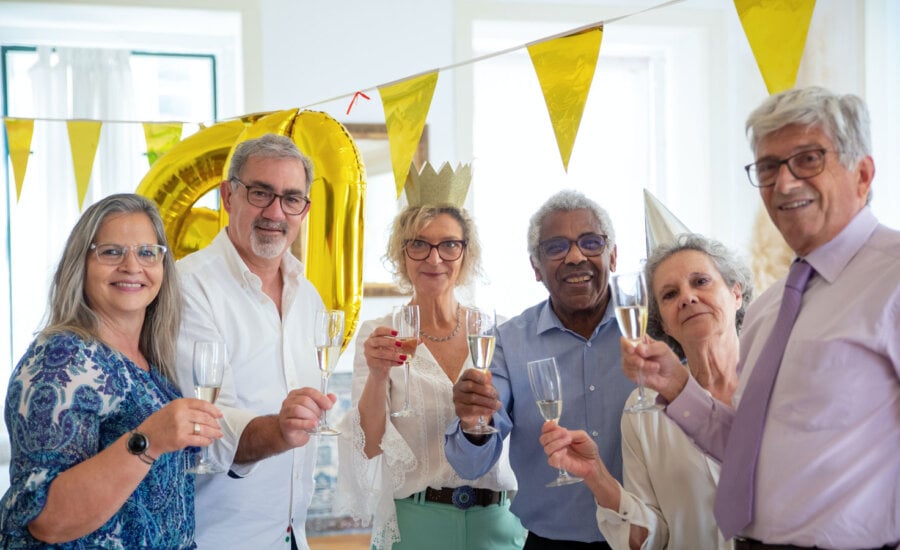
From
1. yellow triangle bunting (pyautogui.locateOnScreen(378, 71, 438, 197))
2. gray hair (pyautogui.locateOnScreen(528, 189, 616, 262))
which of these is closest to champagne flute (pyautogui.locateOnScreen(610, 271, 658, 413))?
gray hair (pyautogui.locateOnScreen(528, 189, 616, 262))

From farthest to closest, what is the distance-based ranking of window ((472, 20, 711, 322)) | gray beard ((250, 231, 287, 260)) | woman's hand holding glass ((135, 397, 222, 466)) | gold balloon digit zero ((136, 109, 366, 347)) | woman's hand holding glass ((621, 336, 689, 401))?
1. window ((472, 20, 711, 322))
2. gold balloon digit zero ((136, 109, 366, 347))
3. gray beard ((250, 231, 287, 260))
4. woman's hand holding glass ((621, 336, 689, 401))
5. woman's hand holding glass ((135, 397, 222, 466))

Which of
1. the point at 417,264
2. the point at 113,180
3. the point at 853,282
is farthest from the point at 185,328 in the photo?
the point at 113,180

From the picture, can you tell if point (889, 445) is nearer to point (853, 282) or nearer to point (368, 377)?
point (853, 282)

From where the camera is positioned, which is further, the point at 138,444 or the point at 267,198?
the point at 267,198

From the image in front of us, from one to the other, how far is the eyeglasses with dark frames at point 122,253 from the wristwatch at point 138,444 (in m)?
0.39

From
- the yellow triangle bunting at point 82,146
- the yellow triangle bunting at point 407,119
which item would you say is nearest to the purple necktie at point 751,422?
the yellow triangle bunting at point 407,119

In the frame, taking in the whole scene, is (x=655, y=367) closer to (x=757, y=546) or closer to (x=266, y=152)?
(x=757, y=546)

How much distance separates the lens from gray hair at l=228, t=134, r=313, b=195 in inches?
97.6

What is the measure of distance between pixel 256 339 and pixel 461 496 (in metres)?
0.70

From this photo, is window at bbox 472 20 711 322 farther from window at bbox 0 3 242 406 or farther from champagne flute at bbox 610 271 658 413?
champagne flute at bbox 610 271 658 413

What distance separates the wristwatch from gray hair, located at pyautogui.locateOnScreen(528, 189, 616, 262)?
1135mm

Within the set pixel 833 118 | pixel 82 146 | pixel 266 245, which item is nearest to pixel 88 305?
pixel 266 245

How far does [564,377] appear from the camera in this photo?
7.52 feet

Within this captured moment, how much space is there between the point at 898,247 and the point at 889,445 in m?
0.35
